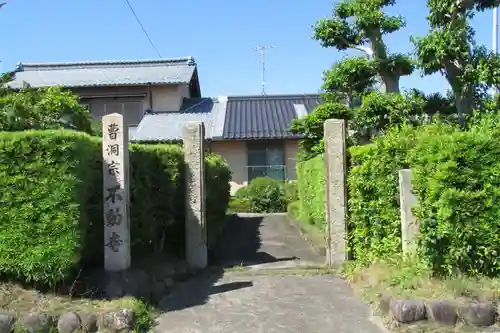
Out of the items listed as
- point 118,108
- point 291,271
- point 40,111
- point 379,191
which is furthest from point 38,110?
point 118,108

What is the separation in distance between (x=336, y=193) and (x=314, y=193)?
3.47 meters

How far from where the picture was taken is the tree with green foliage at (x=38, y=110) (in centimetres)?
763

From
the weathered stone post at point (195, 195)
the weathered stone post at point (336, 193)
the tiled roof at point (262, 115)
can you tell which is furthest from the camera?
the tiled roof at point (262, 115)

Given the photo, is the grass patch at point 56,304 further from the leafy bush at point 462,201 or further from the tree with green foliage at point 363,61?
the tree with green foliage at point 363,61

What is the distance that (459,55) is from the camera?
9.64 m

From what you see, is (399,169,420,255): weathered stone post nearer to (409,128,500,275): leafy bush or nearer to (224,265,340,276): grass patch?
(409,128,500,275): leafy bush

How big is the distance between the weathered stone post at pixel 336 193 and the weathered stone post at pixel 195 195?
7.48ft

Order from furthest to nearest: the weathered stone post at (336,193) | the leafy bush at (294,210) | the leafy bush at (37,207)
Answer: the leafy bush at (294,210)
the weathered stone post at (336,193)
the leafy bush at (37,207)

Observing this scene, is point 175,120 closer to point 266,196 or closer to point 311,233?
point 266,196

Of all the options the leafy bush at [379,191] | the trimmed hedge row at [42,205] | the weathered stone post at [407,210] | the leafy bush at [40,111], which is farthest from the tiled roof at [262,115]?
the trimmed hedge row at [42,205]

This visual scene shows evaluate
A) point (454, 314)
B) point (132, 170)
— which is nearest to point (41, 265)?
point (132, 170)

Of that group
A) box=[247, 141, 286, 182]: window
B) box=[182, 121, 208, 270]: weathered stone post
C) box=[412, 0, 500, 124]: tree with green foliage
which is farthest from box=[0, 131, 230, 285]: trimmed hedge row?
box=[247, 141, 286, 182]: window

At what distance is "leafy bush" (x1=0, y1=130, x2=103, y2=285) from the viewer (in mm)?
5910

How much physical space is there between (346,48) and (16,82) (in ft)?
57.1
